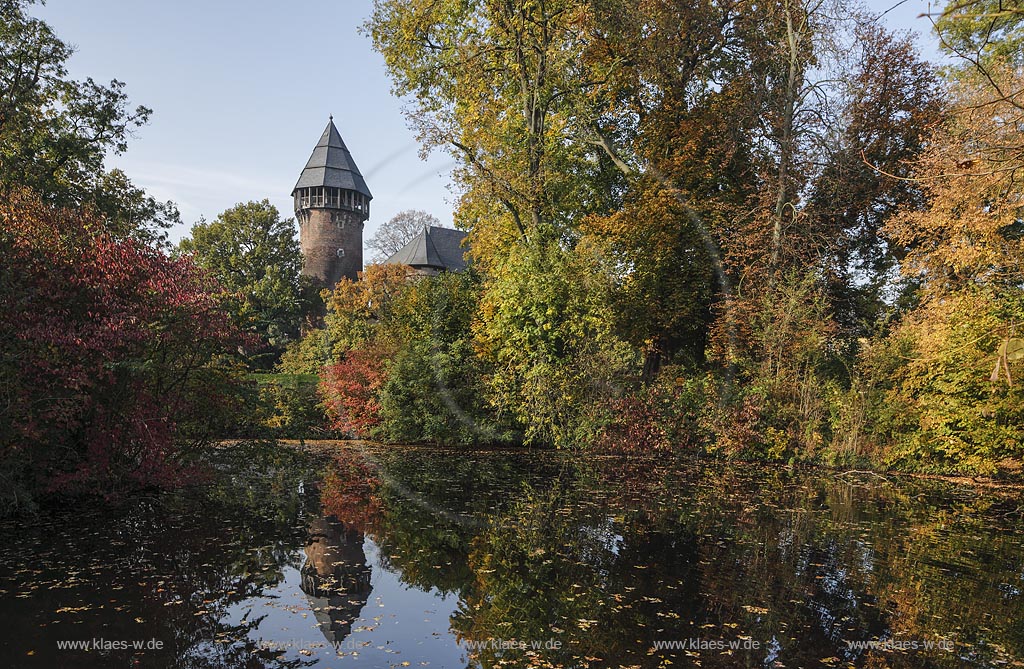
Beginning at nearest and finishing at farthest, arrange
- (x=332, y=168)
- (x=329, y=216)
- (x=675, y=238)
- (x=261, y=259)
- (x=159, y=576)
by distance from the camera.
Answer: (x=159, y=576)
(x=675, y=238)
(x=261, y=259)
(x=329, y=216)
(x=332, y=168)

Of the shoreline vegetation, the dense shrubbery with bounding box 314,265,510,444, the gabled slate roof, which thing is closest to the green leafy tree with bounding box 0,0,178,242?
the shoreline vegetation

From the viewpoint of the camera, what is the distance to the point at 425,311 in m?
23.8

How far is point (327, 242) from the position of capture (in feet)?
179

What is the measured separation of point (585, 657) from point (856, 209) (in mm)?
20540

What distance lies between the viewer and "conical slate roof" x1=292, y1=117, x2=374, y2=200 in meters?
54.8

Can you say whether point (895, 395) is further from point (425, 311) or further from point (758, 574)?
point (425, 311)

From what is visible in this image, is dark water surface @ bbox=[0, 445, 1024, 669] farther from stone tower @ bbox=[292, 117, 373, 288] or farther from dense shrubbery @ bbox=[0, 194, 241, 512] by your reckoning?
stone tower @ bbox=[292, 117, 373, 288]

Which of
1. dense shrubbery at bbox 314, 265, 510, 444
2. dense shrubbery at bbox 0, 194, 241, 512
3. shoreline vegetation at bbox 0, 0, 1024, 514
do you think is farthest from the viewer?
dense shrubbery at bbox 314, 265, 510, 444

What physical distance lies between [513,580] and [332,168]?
52.8 metres

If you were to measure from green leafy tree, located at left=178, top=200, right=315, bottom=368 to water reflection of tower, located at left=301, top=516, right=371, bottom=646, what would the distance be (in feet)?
118

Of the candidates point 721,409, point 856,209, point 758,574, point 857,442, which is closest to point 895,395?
point 857,442

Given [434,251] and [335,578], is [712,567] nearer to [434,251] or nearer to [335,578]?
[335,578]

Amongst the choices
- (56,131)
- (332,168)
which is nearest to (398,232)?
(332,168)

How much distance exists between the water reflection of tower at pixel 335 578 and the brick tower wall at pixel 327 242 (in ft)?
153
